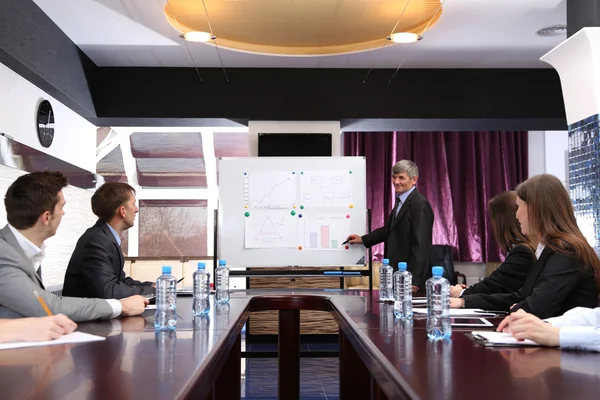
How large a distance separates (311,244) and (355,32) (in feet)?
5.78

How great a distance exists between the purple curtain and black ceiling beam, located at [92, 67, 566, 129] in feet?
6.11

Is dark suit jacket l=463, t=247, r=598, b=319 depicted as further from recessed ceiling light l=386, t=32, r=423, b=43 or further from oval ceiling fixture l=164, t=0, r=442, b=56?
recessed ceiling light l=386, t=32, r=423, b=43

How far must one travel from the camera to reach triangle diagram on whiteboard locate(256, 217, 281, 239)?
5410 mm

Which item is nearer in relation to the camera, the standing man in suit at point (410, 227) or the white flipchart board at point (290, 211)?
the standing man in suit at point (410, 227)

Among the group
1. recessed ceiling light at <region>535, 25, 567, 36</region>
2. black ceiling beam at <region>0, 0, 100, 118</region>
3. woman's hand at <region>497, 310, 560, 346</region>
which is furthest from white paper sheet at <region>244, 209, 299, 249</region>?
woman's hand at <region>497, 310, 560, 346</region>

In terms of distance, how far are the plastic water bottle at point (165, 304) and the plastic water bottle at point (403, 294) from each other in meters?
0.84

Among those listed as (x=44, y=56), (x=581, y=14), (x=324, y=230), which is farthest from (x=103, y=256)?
(x=581, y=14)

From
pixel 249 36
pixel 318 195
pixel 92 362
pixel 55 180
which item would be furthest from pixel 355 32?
pixel 92 362

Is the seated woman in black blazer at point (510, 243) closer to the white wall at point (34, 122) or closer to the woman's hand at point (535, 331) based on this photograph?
the woman's hand at point (535, 331)

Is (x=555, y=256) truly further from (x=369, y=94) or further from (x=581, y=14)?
(x=369, y=94)

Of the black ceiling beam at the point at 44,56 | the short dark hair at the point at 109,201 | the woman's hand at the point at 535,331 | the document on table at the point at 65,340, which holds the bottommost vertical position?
the document on table at the point at 65,340

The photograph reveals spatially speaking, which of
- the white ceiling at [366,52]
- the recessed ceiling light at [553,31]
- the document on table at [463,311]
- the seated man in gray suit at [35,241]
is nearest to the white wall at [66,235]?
the white ceiling at [366,52]

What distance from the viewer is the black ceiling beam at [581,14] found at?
386 cm

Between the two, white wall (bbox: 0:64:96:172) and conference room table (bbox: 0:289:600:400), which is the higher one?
white wall (bbox: 0:64:96:172)
